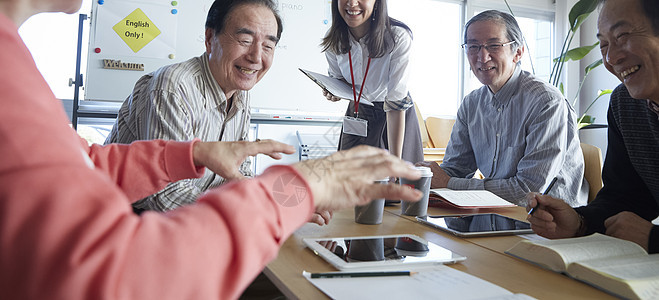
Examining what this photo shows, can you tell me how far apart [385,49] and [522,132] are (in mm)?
738

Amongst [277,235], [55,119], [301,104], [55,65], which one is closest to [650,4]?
[277,235]

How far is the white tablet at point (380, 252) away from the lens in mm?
751

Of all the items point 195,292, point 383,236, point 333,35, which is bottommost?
point 383,236

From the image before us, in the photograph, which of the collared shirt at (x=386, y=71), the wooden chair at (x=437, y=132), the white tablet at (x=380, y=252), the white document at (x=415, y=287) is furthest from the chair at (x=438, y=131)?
the white document at (x=415, y=287)

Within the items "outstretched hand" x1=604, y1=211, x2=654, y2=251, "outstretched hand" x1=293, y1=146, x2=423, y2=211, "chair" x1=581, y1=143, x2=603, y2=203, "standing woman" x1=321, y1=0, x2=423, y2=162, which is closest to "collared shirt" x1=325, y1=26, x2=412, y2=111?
"standing woman" x1=321, y1=0, x2=423, y2=162

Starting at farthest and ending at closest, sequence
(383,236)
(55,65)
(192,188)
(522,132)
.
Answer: (55,65) < (522,132) < (192,188) < (383,236)

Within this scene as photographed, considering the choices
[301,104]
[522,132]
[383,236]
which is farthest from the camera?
[301,104]

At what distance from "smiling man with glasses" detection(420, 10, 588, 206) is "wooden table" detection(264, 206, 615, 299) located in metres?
0.80

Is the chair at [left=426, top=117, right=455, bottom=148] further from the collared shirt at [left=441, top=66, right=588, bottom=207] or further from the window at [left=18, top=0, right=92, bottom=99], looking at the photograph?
the window at [left=18, top=0, right=92, bottom=99]

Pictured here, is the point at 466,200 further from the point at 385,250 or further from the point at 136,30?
the point at 136,30

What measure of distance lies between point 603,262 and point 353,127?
4.16ft

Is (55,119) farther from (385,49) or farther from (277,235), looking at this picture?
(385,49)

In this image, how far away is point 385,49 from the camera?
2.18m

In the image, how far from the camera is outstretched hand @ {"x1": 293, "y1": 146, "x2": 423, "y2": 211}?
0.48 meters
